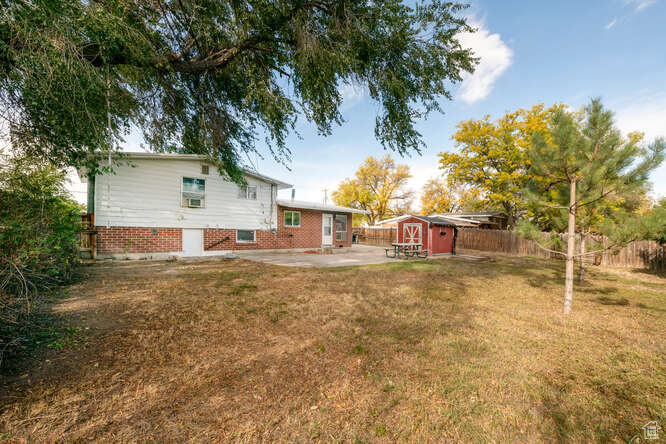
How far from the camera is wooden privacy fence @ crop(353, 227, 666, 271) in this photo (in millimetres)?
11273

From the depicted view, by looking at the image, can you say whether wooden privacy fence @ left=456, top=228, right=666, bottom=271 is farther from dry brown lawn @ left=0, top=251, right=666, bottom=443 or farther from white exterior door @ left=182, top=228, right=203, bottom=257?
white exterior door @ left=182, top=228, right=203, bottom=257

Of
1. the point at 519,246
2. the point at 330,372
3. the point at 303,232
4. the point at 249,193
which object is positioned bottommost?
the point at 330,372

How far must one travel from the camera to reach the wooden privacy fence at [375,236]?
87.7 feet

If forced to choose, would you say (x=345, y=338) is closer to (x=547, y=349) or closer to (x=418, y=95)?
(x=547, y=349)

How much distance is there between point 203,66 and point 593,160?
26.9 feet

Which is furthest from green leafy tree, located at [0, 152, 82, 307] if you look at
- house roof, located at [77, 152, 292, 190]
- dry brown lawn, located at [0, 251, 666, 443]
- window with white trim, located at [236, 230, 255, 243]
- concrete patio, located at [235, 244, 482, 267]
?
window with white trim, located at [236, 230, 255, 243]

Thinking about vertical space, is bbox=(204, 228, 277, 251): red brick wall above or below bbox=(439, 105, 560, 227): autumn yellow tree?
below

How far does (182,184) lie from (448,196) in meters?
30.8

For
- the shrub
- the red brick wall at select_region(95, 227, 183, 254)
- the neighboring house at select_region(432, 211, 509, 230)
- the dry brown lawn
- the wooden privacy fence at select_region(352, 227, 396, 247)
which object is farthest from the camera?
the wooden privacy fence at select_region(352, 227, 396, 247)

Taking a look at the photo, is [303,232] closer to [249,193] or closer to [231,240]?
[249,193]

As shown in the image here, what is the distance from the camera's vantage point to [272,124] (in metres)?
5.79

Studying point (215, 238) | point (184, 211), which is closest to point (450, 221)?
point (215, 238)

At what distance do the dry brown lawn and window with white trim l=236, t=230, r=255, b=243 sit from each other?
7.71 m

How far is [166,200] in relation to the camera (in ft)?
36.0
